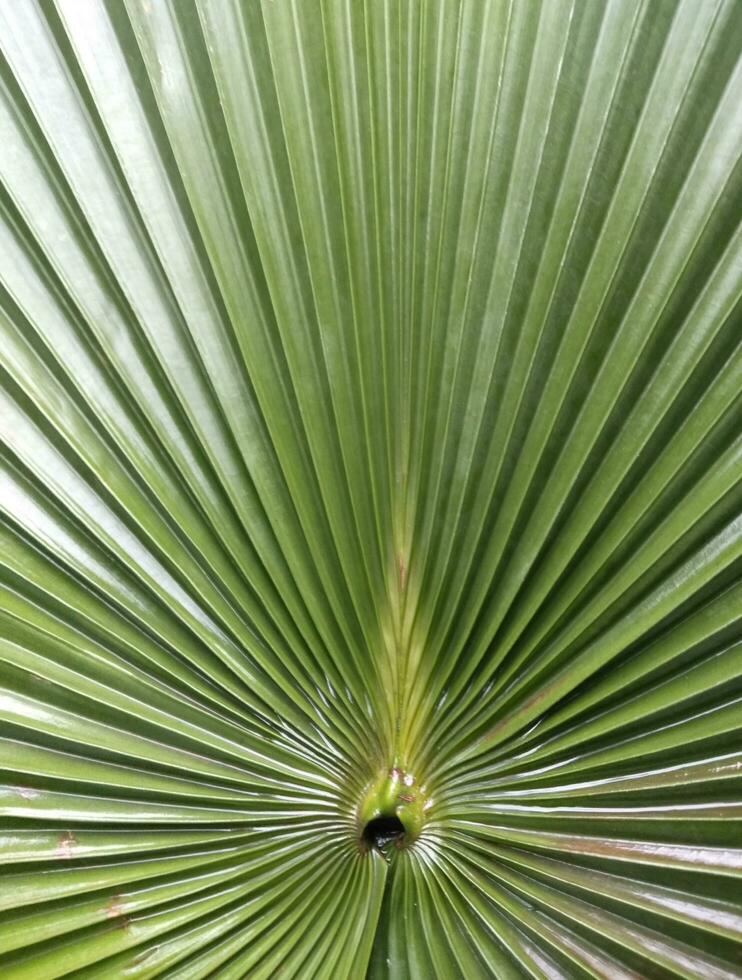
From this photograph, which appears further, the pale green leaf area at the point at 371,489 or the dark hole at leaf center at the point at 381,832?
the dark hole at leaf center at the point at 381,832

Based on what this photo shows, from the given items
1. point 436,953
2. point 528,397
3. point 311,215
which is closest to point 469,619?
point 528,397

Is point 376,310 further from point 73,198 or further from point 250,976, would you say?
point 250,976

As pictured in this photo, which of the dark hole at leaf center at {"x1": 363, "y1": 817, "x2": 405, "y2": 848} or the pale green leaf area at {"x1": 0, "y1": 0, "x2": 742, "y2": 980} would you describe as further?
the dark hole at leaf center at {"x1": 363, "y1": 817, "x2": 405, "y2": 848}

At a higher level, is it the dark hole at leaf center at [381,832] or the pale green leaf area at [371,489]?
the pale green leaf area at [371,489]

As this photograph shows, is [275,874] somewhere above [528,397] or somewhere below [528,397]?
below

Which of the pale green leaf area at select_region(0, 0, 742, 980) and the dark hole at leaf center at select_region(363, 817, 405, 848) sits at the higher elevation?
the pale green leaf area at select_region(0, 0, 742, 980)

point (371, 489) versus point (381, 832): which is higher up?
point (371, 489)
